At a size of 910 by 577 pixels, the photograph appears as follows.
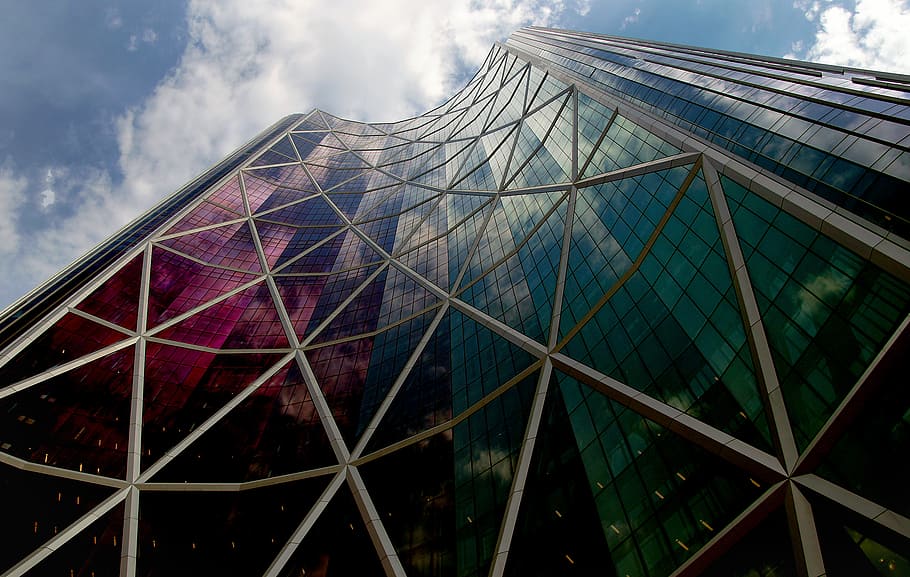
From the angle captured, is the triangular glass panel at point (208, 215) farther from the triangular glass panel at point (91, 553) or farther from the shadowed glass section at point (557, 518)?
the shadowed glass section at point (557, 518)

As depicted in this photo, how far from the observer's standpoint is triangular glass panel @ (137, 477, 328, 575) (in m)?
19.4

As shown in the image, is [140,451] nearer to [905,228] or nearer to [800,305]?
[800,305]

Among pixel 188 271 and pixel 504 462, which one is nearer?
pixel 504 462

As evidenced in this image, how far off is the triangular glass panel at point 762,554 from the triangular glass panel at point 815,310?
1.98 meters

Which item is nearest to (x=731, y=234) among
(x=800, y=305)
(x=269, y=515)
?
(x=800, y=305)

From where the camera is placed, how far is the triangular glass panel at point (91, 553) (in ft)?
59.5

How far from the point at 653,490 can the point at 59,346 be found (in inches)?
1397

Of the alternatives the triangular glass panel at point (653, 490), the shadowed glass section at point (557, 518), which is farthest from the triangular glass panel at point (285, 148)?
the triangular glass panel at point (653, 490)

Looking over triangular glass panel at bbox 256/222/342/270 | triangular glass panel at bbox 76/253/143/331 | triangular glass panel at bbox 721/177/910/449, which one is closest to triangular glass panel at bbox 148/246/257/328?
triangular glass panel at bbox 76/253/143/331

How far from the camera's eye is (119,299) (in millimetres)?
33281

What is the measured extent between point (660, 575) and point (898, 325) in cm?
814

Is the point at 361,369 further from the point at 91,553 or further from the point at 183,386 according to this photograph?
the point at 91,553

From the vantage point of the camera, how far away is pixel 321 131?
265 ft

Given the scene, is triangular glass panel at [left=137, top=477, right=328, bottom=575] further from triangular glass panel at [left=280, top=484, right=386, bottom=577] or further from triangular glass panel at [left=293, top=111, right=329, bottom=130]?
triangular glass panel at [left=293, top=111, right=329, bottom=130]
